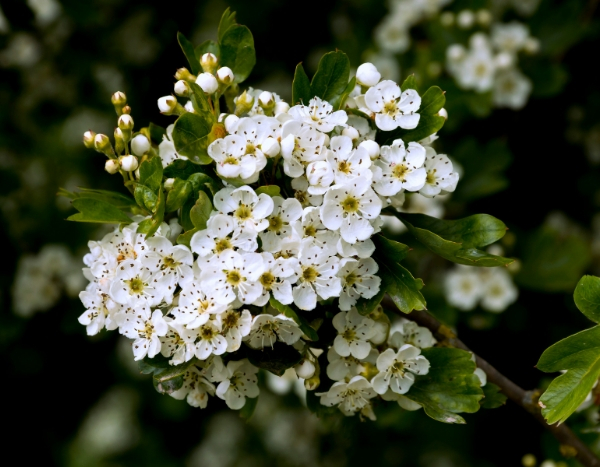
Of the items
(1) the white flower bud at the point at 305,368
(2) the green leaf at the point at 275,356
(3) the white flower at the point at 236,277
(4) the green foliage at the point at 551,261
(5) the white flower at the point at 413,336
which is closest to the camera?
(3) the white flower at the point at 236,277

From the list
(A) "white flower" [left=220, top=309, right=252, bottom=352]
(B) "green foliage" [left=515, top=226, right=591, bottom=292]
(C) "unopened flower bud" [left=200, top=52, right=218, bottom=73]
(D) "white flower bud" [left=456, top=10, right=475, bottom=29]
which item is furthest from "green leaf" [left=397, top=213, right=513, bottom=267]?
(D) "white flower bud" [left=456, top=10, right=475, bottom=29]

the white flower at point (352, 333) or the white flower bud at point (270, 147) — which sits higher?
the white flower bud at point (270, 147)

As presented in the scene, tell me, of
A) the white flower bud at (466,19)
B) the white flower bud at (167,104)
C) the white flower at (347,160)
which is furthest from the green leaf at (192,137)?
the white flower bud at (466,19)

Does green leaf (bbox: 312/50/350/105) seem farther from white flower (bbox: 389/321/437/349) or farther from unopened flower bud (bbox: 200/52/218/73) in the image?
white flower (bbox: 389/321/437/349)

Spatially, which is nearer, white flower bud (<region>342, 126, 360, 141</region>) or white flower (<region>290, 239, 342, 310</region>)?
white flower (<region>290, 239, 342, 310</region>)

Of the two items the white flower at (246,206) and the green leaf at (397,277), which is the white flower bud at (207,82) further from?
the green leaf at (397,277)

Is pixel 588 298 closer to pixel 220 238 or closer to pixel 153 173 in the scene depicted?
pixel 220 238

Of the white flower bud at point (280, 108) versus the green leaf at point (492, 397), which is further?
the green leaf at point (492, 397)
